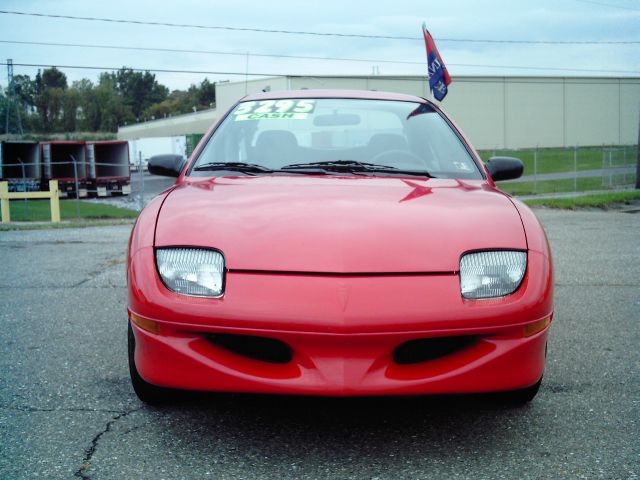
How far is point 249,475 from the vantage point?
246 centimetres

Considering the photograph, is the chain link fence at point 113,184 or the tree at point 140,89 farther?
the tree at point 140,89

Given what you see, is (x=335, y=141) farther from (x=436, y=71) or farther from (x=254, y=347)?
(x=436, y=71)

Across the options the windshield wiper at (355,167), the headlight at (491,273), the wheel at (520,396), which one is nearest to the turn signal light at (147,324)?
the headlight at (491,273)

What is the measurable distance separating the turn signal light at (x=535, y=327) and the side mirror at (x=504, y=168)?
4.91 ft

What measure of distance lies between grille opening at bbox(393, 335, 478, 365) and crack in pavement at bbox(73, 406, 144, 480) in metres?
1.12

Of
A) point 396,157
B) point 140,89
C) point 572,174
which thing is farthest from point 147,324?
point 140,89

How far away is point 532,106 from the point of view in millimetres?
54062

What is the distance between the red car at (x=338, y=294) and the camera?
97.3 inches

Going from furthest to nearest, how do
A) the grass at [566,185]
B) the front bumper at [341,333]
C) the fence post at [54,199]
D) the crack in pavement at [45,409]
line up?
the grass at [566,185] < the fence post at [54,199] < the crack in pavement at [45,409] < the front bumper at [341,333]

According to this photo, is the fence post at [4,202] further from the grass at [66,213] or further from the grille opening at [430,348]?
the grille opening at [430,348]

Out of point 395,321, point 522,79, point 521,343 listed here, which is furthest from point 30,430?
point 522,79

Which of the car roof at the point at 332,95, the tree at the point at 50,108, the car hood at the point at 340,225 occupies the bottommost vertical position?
the car hood at the point at 340,225

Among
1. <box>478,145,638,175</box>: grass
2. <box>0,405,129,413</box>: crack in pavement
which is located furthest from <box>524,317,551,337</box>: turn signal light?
<box>478,145,638,175</box>: grass

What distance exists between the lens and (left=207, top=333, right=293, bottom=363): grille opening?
256 cm
